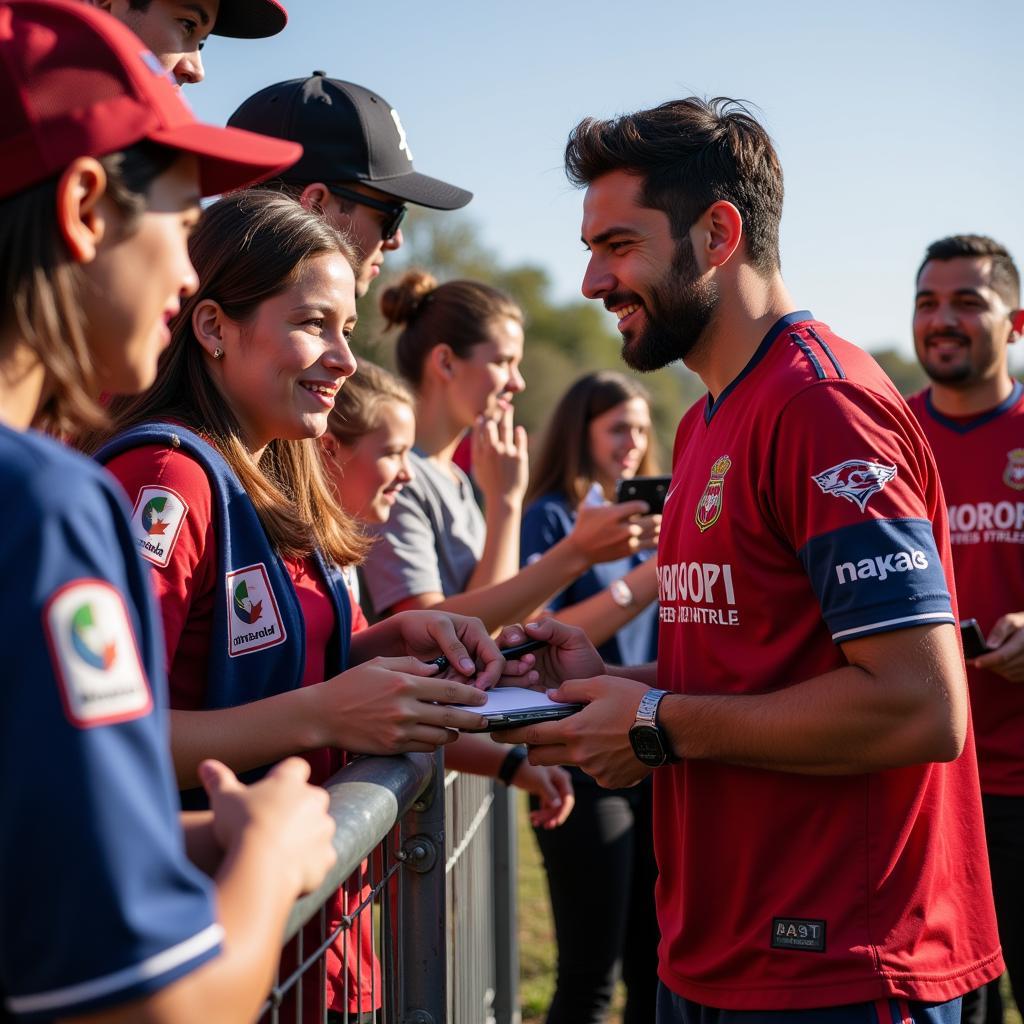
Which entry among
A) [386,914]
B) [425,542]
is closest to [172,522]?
[386,914]

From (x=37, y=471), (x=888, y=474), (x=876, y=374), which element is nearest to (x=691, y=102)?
(x=876, y=374)

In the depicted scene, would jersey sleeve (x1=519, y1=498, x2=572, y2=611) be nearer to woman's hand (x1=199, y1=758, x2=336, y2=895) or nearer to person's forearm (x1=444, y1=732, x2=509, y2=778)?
person's forearm (x1=444, y1=732, x2=509, y2=778)

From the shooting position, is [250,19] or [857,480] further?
[250,19]

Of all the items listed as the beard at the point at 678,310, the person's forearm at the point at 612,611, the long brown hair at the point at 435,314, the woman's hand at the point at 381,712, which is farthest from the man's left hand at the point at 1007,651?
the woman's hand at the point at 381,712

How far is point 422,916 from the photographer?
2.26m

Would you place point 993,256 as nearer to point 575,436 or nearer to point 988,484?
point 988,484

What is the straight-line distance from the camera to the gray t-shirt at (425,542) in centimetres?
378

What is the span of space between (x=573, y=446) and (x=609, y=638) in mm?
1269

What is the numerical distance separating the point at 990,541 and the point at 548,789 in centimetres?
205

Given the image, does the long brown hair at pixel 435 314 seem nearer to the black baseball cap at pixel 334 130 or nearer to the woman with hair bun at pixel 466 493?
the woman with hair bun at pixel 466 493

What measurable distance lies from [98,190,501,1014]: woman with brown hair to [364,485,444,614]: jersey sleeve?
1042mm

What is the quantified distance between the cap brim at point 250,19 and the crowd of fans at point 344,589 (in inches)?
0.7

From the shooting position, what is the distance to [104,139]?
3.79 feet

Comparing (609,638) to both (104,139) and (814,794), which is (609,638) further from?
(104,139)
